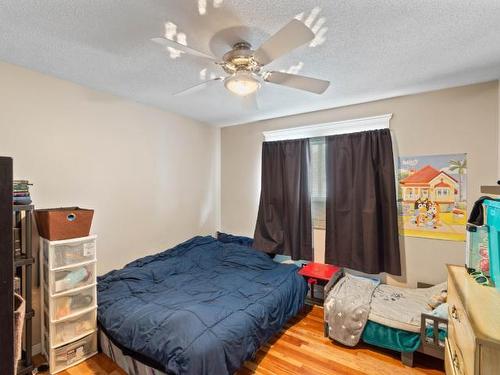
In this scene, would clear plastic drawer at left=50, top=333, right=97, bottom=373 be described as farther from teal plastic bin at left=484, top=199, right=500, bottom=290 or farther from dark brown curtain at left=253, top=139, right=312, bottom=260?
teal plastic bin at left=484, top=199, right=500, bottom=290

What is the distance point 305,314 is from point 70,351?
2.18 metres

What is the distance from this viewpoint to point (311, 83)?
67.1 inches

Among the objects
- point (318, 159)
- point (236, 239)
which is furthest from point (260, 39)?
point (236, 239)

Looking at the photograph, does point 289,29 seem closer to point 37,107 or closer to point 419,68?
point 419,68

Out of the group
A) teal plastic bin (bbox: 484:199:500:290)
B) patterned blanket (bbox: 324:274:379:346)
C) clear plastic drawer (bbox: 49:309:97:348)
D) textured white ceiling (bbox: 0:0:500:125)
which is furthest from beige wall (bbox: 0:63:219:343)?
teal plastic bin (bbox: 484:199:500:290)

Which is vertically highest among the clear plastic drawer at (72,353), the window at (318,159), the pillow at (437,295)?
the window at (318,159)

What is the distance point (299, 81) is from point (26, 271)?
2347mm

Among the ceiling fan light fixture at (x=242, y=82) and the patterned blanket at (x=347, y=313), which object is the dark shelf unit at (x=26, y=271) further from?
the patterned blanket at (x=347, y=313)

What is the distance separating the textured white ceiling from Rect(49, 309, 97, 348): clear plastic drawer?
2.02 m

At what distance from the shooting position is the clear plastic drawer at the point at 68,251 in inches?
73.1

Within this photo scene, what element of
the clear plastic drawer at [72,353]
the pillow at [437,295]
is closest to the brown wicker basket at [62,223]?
the clear plastic drawer at [72,353]

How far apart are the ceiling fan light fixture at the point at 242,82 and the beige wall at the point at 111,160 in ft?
5.64

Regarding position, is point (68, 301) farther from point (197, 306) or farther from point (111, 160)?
point (111, 160)

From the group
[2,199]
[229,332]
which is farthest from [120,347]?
[2,199]
